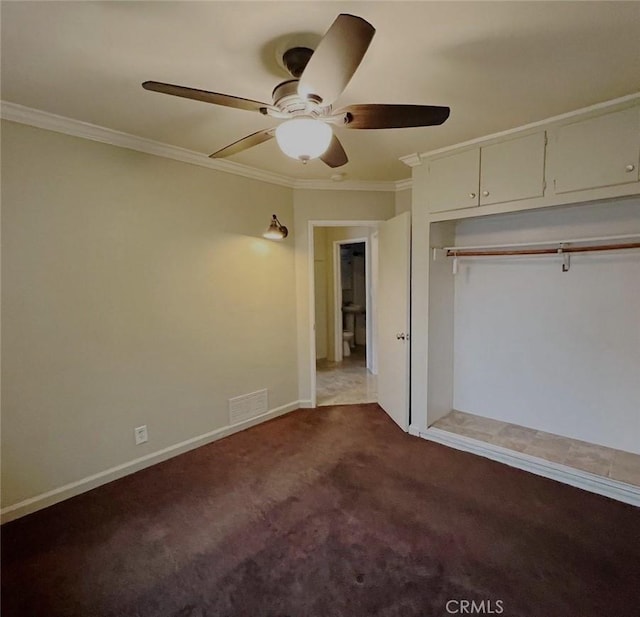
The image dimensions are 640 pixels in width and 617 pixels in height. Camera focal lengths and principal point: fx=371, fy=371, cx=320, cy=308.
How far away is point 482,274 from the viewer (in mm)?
3391

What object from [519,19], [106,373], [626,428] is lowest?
[626,428]

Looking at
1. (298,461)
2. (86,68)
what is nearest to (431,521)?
(298,461)

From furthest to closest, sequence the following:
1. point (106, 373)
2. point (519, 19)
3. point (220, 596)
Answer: point (106, 373) < point (220, 596) < point (519, 19)

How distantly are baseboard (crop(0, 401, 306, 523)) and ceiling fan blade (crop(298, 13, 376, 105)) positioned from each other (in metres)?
2.73

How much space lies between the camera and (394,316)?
3574mm

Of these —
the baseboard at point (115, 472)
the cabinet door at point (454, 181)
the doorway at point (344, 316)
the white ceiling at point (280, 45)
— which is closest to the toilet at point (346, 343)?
the doorway at point (344, 316)

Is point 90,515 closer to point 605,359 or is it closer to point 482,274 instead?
point 482,274

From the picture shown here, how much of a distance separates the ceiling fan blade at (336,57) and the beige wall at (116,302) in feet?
5.93

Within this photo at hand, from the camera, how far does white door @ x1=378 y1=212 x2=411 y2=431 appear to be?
132 inches

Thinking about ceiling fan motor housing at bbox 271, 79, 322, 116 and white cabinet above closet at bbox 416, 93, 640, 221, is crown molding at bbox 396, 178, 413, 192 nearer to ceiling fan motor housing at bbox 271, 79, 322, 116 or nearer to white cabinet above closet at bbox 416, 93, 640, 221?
white cabinet above closet at bbox 416, 93, 640, 221

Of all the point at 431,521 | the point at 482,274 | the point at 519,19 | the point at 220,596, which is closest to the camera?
the point at 519,19

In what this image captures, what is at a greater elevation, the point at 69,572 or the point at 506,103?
the point at 506,103

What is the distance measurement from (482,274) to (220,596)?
305 cm
